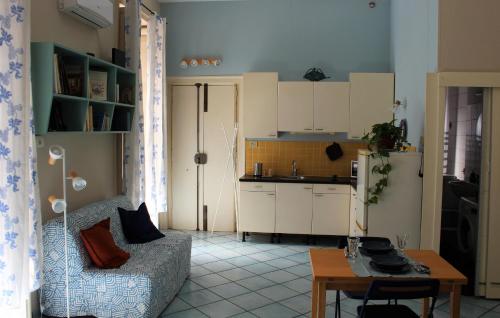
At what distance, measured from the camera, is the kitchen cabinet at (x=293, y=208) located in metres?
5.87

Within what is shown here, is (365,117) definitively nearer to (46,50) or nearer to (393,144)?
(393,144)

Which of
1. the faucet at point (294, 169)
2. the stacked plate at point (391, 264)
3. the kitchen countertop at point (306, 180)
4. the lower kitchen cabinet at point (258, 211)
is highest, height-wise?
the faucet at point (294, 169)

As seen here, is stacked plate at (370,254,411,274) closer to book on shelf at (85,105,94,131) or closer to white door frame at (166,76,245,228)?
book on shelf at (85,105,94,131)

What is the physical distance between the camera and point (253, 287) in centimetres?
434

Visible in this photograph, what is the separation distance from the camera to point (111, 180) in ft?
15.1

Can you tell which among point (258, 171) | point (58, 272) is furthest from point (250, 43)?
point (58, 272)

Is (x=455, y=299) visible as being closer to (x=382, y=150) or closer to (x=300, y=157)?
(x=382, y=150)

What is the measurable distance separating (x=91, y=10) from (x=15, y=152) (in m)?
1.52

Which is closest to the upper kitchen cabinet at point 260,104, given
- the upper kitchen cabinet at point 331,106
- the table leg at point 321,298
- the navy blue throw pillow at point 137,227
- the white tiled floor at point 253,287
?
the upper kitchen cabinet at point 331,106

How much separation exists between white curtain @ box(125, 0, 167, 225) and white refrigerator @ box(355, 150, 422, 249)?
225 centimetres

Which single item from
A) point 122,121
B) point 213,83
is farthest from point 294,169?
point 122,121

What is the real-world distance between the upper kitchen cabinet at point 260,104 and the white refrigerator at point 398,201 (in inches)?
76.1

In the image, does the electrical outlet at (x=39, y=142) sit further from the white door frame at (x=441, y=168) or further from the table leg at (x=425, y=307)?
the white door frame at (x=441, y=168)

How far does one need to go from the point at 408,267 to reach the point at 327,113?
3.48 metres
